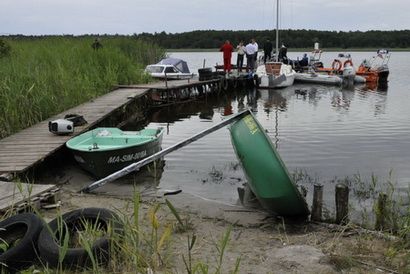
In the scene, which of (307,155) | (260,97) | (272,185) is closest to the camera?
(272,185)

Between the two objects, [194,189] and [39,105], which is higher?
[39,105]

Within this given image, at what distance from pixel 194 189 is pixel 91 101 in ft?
24.6

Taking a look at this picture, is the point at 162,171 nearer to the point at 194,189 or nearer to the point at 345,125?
the point at 194,189

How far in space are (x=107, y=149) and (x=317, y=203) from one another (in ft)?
13.1

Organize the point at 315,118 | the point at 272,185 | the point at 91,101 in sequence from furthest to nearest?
the point at 315,118
the point at 91,101
the point at 272,185

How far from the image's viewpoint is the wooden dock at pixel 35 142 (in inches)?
313

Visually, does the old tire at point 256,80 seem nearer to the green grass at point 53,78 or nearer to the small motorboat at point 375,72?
the green grass at point 53,78

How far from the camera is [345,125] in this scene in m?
16.3

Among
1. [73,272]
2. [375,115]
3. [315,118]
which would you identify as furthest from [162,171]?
[375,115]

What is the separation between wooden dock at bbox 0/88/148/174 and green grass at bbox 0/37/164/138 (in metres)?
0.40

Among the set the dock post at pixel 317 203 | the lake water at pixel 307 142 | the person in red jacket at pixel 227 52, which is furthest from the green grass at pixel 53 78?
the dock post at pixel 317 203

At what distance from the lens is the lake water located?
9.37 m

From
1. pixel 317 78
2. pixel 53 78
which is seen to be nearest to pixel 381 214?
pixel 53 78

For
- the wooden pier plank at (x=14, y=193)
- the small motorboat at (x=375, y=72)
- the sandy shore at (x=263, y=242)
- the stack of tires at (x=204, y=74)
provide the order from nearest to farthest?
1. the sandy shore at (x=263, y=242)
2. the wooden pier plank at (x=14, y=193)
3. the stack of tires at (x=204, y=74)
4. the small motorboat at (x=375, y=72)
